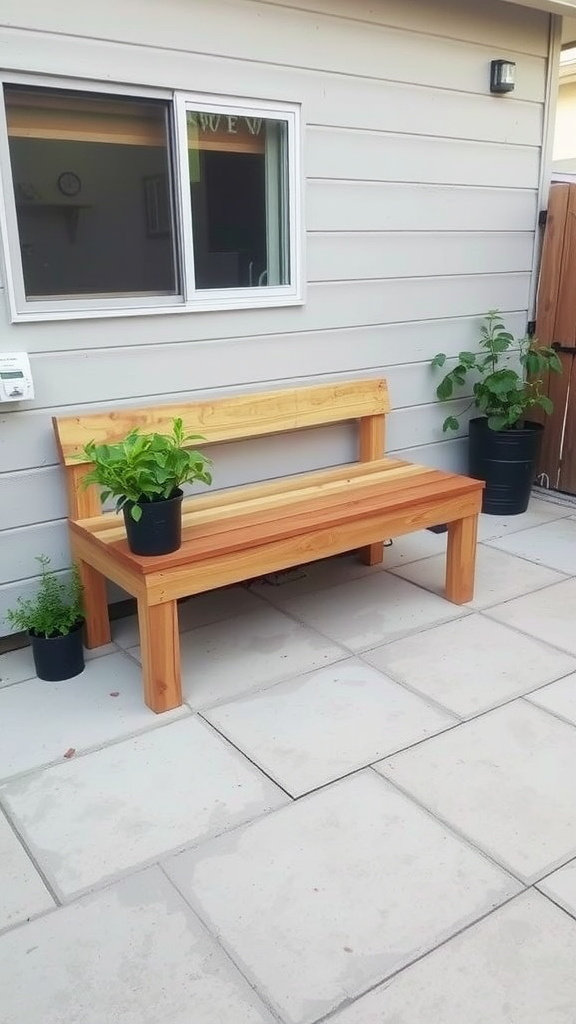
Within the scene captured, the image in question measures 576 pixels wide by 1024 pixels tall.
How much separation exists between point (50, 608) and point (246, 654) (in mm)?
705

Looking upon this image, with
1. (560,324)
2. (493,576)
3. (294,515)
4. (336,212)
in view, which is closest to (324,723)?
(294,515)

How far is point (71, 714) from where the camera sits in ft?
8.34

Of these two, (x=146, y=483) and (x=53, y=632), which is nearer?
(x=146, y=483)

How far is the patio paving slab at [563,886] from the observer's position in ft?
5.78

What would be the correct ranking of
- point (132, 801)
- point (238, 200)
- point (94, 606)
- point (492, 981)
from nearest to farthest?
point (492, 981), point (132, 801), point (94, 606), point (238, 200)

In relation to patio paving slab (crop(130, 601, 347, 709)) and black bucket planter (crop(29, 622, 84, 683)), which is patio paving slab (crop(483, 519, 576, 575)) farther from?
black bucket planter (crop(29, 622, 84, 683))

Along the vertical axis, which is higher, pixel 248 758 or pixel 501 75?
pixel 501 75

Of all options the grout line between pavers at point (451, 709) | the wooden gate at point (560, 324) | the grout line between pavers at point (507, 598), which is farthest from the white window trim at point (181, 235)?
the wooden gate at point (560, 324)

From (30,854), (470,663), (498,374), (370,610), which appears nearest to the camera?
(30,854)

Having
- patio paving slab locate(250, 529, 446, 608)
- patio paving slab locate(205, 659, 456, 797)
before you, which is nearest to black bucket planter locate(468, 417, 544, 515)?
patio paving slab locate(250, 529, 446, 608)

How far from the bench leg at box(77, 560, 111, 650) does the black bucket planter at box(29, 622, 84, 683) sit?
161 mm

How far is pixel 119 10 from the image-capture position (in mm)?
2664

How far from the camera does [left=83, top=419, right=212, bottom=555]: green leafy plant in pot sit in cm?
238

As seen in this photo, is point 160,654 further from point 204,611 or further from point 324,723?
point 204,611
